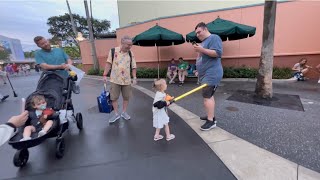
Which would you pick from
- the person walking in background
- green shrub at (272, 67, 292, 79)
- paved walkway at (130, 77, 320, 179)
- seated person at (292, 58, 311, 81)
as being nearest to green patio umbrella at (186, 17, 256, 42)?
green shrub at (272, 67, 292, 79)

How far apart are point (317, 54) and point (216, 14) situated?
500 centimetres

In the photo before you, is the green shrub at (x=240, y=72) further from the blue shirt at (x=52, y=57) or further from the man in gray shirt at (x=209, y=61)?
the blue shirt at (x=52, y=57)

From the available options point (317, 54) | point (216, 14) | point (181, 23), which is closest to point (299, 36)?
point (317, 54)

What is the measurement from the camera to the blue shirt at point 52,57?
3.97 m

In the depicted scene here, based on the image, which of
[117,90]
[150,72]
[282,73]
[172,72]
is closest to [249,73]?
[282,73]

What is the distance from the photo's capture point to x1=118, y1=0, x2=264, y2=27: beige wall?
13195mm

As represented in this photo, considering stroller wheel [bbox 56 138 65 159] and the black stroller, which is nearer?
the black stroller

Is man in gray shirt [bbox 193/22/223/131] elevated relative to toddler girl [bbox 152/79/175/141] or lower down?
elevated

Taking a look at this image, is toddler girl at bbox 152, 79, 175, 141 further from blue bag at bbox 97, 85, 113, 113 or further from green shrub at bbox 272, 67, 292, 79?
green shrub at bbox 272, 67, 292, 79

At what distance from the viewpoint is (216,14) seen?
419 inches

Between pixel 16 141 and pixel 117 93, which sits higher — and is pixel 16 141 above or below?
below

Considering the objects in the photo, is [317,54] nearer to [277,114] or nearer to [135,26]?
[277,114]

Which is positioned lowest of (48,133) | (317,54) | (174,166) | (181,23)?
(174,166)

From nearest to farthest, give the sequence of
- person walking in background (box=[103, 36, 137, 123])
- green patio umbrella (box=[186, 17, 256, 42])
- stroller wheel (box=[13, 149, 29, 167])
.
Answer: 1. stroller wheel (box=[13, 149, 29, 167])
2. person walking in background (box=[103, 36, 137, 123])
3. green patio umbrella (box=[186, 17, 256, 42])
